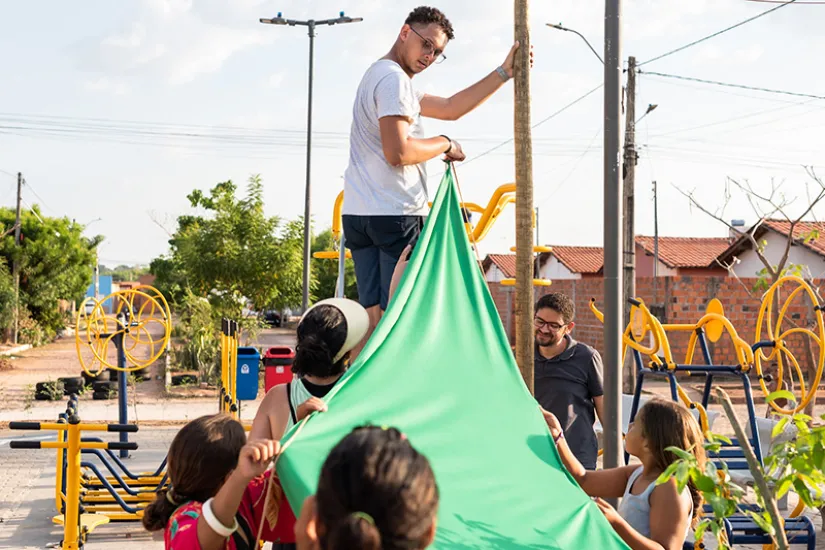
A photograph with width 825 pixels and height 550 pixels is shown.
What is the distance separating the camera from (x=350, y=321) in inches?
125

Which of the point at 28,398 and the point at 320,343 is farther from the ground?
the point at 320,343

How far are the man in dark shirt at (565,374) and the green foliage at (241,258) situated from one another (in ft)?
56.9

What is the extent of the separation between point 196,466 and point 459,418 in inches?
32.8

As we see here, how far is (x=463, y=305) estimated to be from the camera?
139 inches

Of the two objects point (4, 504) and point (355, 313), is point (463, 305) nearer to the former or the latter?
point (355, 313)

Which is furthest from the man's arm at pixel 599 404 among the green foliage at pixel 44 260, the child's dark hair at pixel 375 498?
the green foliage at pixel 44 260

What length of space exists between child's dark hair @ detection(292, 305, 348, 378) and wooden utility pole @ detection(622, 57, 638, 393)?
38.3ft

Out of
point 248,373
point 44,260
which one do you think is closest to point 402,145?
point 248,373

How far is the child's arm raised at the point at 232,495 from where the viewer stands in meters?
2.44

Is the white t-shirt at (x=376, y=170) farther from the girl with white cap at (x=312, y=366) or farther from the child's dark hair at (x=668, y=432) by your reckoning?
the child's dark hair at (x=668, y=432)

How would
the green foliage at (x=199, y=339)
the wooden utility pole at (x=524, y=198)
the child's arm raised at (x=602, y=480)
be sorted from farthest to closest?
the green foliage at (x=199, y=339) < the wooden utility pole at (x=524, y=198) < the child's arm raised at (x=602, y=480)

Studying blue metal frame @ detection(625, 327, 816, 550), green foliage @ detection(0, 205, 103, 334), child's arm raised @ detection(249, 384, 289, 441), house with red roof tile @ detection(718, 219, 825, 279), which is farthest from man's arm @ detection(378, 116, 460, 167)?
green foliage @ detection(0, 205, 103, 334)

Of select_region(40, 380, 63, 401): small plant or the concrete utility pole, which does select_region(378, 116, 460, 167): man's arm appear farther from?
select_region(40, 380, 63, 401): small plant

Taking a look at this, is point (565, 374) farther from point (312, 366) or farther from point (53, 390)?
point (53, 390)
